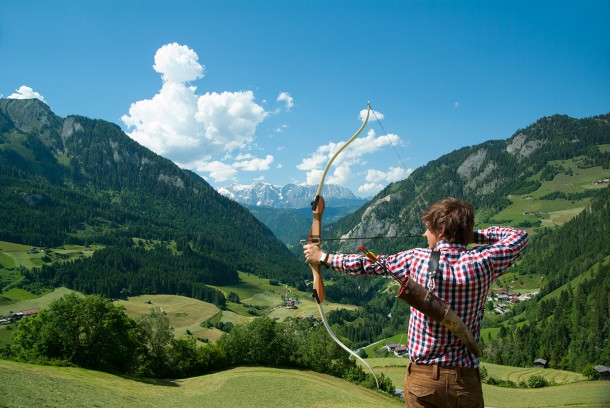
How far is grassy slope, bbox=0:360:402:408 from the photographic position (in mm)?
20923

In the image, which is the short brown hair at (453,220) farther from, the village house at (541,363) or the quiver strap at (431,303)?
the village house at (541,363)

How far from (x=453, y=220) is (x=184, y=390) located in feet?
114

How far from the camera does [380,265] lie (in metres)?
3.46

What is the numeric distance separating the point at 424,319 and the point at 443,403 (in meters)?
0.71

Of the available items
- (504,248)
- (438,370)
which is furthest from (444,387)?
(504,248)

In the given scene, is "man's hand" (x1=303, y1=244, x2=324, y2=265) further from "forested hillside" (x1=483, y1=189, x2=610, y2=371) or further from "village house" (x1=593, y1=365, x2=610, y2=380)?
"forested hillside" (x1=483, y1=189, x2=610, y2=371)

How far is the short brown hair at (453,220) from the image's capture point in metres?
3.38

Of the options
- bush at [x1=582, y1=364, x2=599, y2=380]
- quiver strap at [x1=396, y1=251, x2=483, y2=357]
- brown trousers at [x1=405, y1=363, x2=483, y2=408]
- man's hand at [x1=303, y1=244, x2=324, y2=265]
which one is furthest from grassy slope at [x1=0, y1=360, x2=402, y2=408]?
bush at [x1=582, y1=364, x2=599, y2=380]

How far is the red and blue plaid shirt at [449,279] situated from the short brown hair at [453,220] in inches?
3.3

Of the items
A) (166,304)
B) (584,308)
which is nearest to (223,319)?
(166,304)

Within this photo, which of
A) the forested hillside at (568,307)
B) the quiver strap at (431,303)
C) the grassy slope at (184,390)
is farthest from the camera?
the forested hillside at (568,307)

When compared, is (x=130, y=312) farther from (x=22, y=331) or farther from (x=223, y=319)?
(x=22, y=331)

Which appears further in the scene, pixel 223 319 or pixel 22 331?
pixel 223 319

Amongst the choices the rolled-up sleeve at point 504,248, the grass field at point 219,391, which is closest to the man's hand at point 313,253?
the rolled-up sleeve at point 504,248
